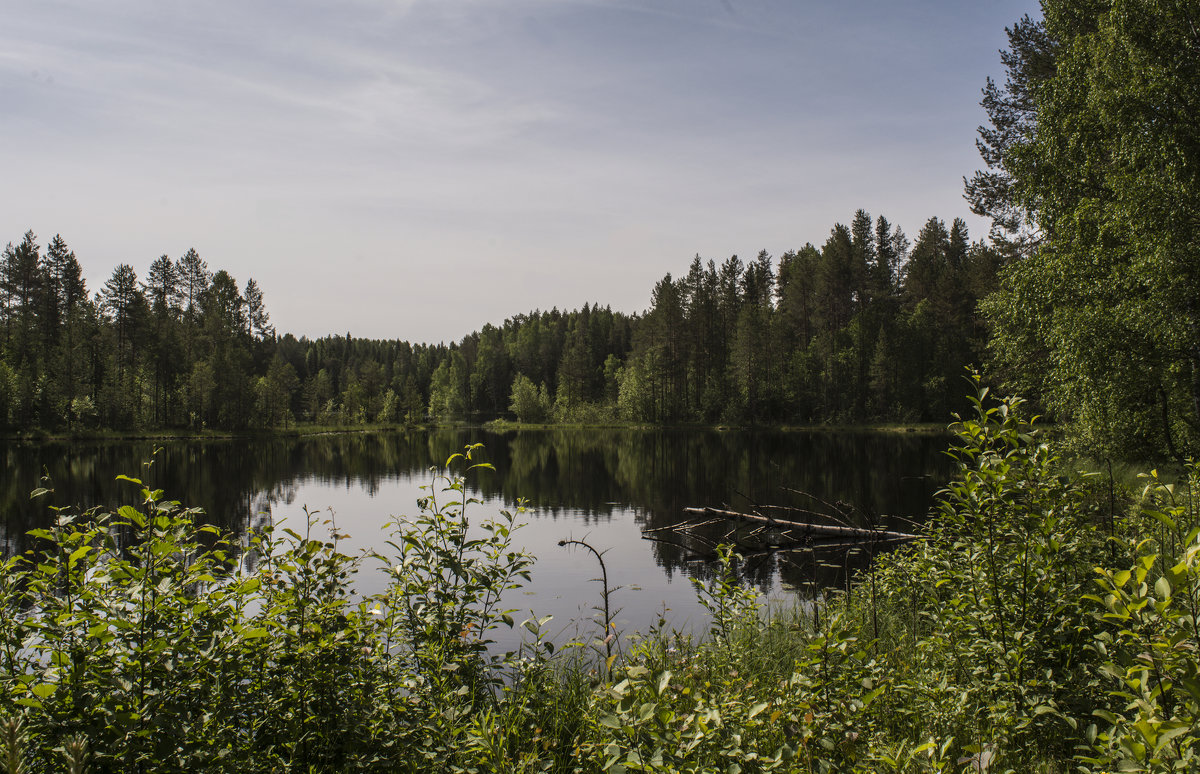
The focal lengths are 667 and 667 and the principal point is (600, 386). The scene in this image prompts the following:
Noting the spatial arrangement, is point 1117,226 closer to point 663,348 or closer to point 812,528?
point 812,528

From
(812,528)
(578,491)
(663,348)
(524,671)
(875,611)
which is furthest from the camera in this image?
(663,348)

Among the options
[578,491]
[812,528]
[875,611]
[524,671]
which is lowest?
[578,491]

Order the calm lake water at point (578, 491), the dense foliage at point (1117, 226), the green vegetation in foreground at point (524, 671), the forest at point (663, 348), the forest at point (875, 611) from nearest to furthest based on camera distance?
the green vegetation in foreground at point (524, 671)
the forest at point (875, 611)
the calm lake water at point (578, 491)
the dense foliage at point (1117, 226)
the forest at point (663, 348)

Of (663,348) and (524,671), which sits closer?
(524,671)

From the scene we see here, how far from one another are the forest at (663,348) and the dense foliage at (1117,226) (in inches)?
1559

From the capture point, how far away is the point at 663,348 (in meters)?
83.2

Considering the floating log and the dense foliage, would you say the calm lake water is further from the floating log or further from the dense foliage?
the dense foliage

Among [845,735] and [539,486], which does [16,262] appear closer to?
[539,486]

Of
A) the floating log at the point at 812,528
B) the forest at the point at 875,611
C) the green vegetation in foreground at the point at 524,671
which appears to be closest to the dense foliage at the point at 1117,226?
the forest at the point at 875,611

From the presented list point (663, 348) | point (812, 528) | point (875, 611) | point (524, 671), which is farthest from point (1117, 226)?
point (663, 348)

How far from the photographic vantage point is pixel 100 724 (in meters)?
3.00

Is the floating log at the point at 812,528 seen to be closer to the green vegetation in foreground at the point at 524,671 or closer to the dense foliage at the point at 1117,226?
the dense foliage at the point at 1117,226

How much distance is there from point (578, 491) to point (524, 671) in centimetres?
2601

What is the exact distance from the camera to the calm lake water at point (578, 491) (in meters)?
14.8
